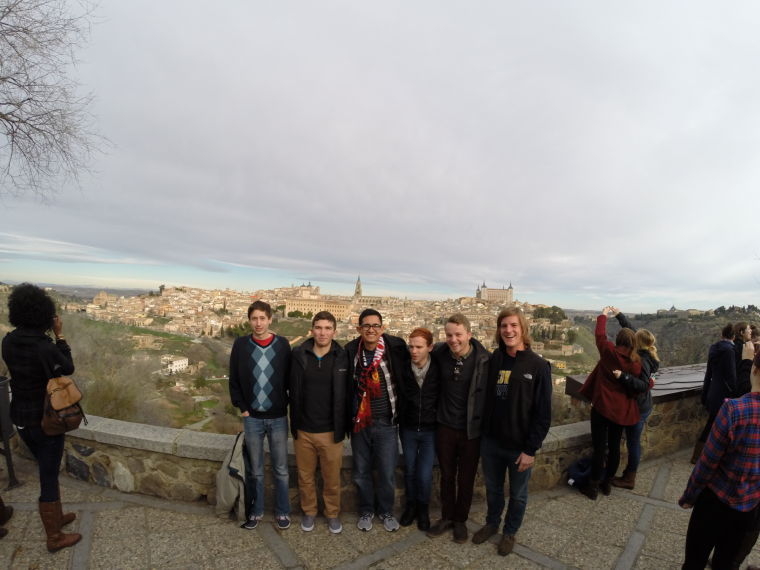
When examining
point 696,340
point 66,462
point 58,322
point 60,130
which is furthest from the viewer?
point 696,340

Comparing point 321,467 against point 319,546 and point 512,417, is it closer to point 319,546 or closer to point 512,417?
point 319,546

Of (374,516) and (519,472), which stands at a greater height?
(519,472)

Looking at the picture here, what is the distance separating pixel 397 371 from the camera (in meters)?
2.82

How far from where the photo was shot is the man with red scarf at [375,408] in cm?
275

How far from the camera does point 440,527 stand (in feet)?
9.19

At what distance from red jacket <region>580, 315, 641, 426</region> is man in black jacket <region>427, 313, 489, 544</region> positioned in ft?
4.62

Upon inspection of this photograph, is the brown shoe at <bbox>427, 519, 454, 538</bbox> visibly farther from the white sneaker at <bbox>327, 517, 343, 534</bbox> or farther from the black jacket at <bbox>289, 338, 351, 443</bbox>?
the black jacket at <bbox>289, 338, 351, 443</bbox>

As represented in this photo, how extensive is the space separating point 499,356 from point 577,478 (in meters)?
1.84

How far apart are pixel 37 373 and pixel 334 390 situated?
1980 mm

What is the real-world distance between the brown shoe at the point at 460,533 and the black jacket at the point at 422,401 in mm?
783

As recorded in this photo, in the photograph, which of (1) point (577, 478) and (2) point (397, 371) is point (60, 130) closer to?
(2) point (397, 371)

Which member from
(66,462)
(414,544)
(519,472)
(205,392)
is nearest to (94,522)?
(66,462)

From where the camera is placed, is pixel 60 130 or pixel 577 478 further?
pixel 60 130

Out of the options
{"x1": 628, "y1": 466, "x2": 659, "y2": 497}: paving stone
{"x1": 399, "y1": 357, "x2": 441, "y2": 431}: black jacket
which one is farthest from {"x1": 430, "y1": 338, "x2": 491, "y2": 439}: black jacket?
{"x1": 628, "y1": 466, "x2": 659, "y2": 497}: paving stone
